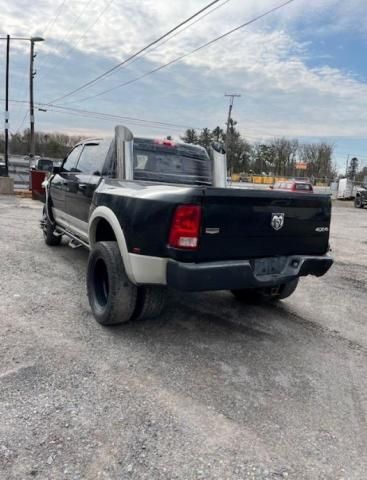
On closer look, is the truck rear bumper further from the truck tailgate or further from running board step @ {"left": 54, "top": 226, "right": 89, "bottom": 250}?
running board step @ {"left": 54, "top": 226, "right": 89, "bottom": 250}

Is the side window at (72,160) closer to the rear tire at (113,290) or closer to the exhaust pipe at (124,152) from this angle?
the exhaust pipe at (124,152)

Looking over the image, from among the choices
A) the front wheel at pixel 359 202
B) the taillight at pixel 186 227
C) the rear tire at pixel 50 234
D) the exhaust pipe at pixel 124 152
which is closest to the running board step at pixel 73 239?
the rear tire at pixel 50 234

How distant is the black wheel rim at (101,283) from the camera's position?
4.11m

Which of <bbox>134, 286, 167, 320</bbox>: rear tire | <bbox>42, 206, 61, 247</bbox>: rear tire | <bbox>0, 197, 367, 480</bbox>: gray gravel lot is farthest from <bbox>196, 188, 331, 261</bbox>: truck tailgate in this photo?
<bbox>42, 206, 61, 247</bbox>: rear tire

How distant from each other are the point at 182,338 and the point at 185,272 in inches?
39.8

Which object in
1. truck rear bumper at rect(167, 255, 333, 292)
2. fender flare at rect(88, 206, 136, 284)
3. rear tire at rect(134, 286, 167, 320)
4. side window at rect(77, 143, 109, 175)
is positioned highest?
side window at rect(77, 143, 109, 175)

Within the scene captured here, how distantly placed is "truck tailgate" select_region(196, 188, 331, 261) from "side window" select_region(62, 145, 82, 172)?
333 centimetres

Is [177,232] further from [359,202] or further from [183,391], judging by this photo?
[359,202]

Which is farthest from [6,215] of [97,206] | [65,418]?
[65,418]

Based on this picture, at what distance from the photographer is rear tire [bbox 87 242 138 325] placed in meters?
3.68

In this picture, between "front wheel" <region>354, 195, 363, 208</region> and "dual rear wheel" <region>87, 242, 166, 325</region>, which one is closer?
"dual rear wheel" <region>87, 242, 166, 325</region>

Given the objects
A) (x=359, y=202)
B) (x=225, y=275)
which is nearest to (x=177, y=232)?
(x=225, y=275)

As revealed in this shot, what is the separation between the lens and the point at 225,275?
3258mm

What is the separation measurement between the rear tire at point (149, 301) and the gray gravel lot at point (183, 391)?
187mm
